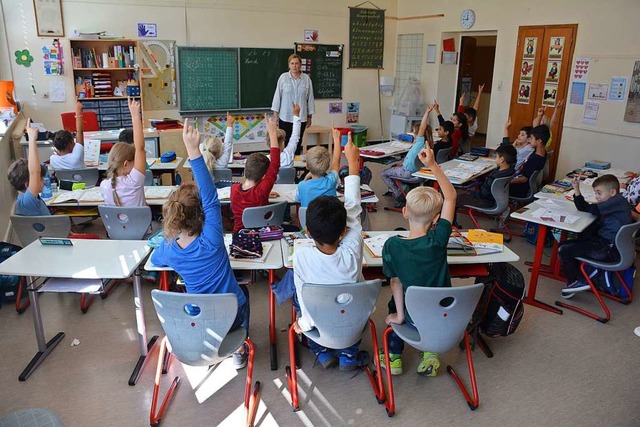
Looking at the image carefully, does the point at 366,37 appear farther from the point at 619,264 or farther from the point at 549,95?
the point at 619,264

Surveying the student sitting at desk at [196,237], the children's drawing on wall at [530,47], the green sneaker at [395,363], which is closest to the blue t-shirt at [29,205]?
the student sitting at desk at [196,237]

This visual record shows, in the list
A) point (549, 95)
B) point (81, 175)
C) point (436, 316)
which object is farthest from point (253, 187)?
point (549, 95)

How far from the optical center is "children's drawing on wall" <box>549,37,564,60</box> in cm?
743

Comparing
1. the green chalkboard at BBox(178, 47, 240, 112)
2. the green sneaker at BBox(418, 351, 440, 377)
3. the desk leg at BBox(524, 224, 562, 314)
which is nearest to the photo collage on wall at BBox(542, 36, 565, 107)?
the desk leg at BBox(524, 224, 562, 314)

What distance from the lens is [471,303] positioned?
8.29 feet

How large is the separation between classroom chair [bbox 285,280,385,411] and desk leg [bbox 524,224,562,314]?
6.19ft

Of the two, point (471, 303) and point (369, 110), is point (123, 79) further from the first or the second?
point (471, 303)

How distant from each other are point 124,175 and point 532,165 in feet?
13.2

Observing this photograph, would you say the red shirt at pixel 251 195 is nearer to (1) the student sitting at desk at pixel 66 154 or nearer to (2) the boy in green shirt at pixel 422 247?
(2) the boy in green shirt at pixel 422 247

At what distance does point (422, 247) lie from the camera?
2.62 m

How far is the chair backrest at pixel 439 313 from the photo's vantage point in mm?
2430

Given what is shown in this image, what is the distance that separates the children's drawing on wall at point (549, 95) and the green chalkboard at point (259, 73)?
4.25 meters

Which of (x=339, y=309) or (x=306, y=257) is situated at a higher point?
(x=306, y=257)

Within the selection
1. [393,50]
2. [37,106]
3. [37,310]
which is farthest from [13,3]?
[393,50]
